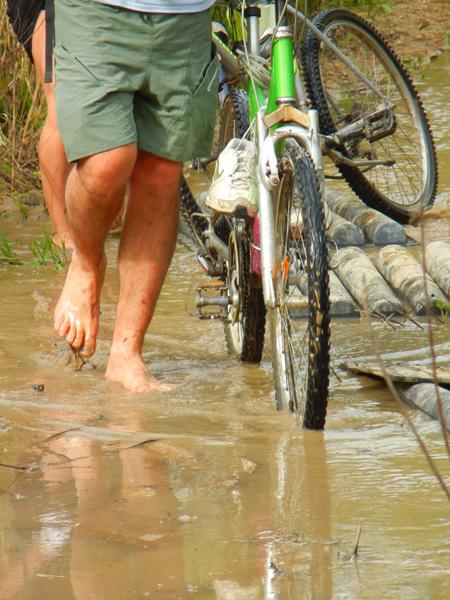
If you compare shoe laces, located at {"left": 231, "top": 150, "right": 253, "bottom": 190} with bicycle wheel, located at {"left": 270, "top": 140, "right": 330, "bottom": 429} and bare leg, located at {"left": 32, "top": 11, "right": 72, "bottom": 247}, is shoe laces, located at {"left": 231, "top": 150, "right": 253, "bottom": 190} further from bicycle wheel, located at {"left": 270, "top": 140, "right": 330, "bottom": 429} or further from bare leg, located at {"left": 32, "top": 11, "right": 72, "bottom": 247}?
bare leg, located at {"left": 32, "top": 11, "right": 72, "bottom": 247}

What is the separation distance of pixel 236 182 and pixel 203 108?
0.24 metres

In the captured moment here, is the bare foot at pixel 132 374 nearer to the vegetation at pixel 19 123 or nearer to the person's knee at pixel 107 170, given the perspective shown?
the person's knee at pixel 107 170

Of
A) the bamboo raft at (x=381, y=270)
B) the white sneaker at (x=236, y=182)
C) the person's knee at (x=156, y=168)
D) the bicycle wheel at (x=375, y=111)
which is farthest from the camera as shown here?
the bicycle wheel at (x=375, y=111)

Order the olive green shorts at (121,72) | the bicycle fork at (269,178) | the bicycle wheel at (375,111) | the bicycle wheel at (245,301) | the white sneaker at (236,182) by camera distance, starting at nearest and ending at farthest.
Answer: the bicycle fork at (269,178) → the olive green shorts at (121,72) → the white sneaker at (236,182) → the bicycle wheel at (245,301) → the bicycle wheel at (375,111)

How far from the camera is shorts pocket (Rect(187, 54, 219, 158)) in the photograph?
3.59 meters

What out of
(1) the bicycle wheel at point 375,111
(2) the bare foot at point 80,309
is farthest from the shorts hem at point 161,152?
(1) the bicycle wheel at point 375,111

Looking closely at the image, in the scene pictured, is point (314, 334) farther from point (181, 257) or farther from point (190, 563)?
point (181, 257)

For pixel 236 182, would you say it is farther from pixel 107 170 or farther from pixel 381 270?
pixel 381 270

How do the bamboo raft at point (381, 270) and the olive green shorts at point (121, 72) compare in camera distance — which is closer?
the olive green shorts at point (121, 72)

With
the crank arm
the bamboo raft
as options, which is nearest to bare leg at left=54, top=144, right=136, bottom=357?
the bamboo raft

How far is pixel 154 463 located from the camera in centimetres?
302

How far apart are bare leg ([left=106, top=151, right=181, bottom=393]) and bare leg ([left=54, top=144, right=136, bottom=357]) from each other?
0.29ft

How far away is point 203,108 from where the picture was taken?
11.9ft

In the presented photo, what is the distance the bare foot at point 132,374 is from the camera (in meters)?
3.74
